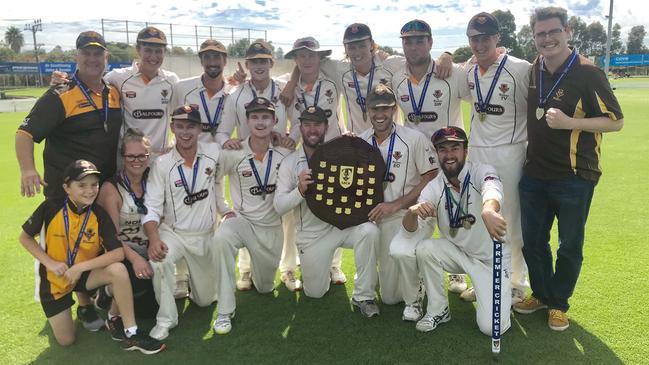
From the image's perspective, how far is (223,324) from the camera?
4410 millimetres

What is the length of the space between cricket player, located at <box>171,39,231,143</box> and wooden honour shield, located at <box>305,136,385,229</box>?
1.50 m

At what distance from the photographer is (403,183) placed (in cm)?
498

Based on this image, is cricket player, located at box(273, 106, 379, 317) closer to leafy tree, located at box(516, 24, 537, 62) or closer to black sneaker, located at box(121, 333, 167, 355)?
black sneaker, located at box(121, 333, 167, 355)

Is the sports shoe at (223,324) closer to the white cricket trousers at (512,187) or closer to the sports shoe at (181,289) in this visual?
the sports shoe at (181,289)

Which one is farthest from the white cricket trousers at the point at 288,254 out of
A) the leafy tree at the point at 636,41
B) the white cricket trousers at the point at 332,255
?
the leafy tree at the point at 636,41

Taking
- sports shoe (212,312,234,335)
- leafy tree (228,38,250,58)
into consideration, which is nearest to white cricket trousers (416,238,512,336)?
sports shoe (212,312,234,335)

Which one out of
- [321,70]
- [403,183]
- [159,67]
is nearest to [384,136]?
[403,183]

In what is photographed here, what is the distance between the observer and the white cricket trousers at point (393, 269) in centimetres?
456

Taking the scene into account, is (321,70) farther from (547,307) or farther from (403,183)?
(547,307)

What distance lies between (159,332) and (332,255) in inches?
72.5

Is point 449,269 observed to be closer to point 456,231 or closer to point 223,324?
point 456,231

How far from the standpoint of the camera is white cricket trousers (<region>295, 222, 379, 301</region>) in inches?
189

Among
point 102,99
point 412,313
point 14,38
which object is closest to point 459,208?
point 412,313

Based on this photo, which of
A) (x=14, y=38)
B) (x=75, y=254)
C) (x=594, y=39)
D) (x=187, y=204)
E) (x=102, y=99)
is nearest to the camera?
(x=75, y=254)
